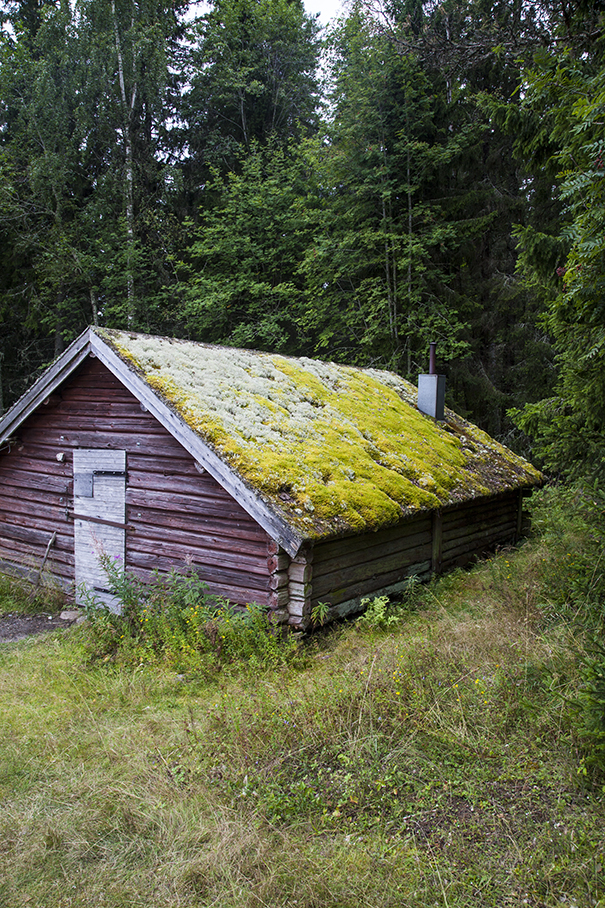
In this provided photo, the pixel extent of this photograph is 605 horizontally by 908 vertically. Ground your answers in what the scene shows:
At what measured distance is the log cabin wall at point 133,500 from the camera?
285 inches

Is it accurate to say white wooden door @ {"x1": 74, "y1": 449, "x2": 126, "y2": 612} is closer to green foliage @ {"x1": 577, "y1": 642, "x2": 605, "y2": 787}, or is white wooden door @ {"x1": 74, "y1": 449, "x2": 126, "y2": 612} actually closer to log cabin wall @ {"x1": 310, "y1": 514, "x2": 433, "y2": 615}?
log cabin wall @ {"x1": 310, "y1": 514, "x2": 433, "y2": 615}

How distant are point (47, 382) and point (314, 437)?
435 cm

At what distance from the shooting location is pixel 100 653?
7047 mm

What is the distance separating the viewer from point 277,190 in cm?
2136

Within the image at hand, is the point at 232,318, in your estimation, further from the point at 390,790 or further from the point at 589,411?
the point at 390,790

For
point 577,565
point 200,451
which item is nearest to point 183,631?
point 200,451

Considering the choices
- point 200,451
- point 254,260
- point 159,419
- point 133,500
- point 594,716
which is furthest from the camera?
point 254,260

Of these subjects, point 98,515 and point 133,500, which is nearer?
point 133,500

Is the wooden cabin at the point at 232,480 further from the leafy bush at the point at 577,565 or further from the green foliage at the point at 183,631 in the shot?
the leafy bush at the point at 577,565

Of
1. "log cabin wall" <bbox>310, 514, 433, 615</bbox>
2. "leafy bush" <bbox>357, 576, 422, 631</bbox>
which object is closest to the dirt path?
"log cabin wall" <bbox>310, 514, 433, 615</bbox>

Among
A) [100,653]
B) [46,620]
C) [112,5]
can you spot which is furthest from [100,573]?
[112,5]

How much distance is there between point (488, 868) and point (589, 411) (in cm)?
469

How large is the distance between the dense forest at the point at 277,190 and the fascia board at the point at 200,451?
8.21 meters

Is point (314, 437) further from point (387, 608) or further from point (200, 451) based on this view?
point (387, 608)
